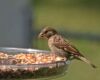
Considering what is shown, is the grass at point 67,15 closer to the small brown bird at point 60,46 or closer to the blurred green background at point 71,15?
the blurred green background at point 71,15

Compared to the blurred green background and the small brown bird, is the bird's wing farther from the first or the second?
the blurred green background

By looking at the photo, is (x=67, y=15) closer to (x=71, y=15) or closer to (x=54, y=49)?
(x=71, y=15)

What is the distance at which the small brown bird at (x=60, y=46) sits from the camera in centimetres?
618

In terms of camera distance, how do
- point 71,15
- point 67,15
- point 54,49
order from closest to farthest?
point 54,49
point 71,15
point 67,15

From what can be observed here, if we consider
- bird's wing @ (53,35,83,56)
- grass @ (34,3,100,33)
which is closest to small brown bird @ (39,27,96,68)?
bird's wing @ (53,35,83,56)

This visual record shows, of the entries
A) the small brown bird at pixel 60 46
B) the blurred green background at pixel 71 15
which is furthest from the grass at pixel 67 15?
the small brown bird at pixel 60 46

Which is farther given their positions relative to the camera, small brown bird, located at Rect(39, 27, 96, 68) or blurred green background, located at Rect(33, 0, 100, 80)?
blurred green background, located at Rect(33, 0, 100, 80)

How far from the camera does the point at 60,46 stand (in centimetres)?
627

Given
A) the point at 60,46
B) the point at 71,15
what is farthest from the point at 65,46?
the point at 71,15

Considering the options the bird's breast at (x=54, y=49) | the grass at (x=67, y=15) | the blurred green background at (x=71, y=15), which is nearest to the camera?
the bird's breast at (x=54, y=49)

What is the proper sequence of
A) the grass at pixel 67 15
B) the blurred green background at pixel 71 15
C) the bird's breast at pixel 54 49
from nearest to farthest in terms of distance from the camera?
the bird's breast at pixel 54 49 → the blurred green background at pixel 71 15 → the grass at pixel 67 15

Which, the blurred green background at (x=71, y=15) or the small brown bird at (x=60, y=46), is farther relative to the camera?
the blurred green background at (x=71, y=15)

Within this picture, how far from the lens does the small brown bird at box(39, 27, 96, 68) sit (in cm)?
618

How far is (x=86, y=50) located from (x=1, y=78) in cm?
876
